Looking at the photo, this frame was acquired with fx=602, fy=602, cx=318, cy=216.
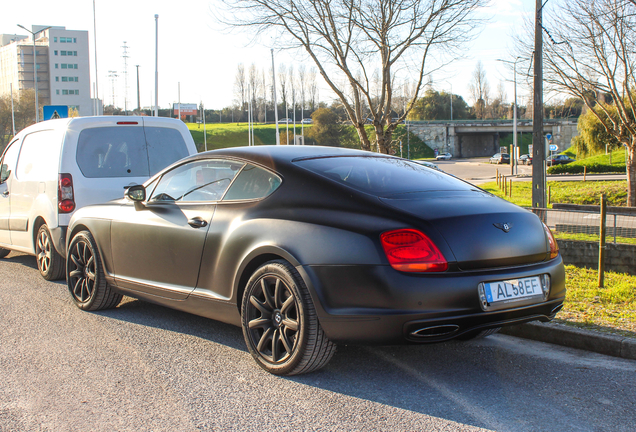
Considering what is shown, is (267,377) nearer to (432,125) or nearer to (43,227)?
(43,227)

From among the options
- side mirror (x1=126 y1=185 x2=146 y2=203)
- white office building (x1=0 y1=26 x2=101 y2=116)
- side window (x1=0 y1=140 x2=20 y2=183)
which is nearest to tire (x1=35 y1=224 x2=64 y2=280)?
side window (x1=0 y1=140 x2=20 y2=183)

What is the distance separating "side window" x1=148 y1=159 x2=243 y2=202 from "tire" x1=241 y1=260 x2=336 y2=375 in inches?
35.6

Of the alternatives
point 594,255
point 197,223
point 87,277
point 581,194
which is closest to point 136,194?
point 197,223

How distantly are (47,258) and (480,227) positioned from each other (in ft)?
18.4

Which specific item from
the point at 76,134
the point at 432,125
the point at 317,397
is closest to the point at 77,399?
the point at 317,397

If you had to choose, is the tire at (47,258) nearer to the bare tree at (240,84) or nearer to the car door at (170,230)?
the car door at (170,230)

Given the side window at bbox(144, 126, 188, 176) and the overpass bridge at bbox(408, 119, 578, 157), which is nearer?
the side window at bbox(144, 126, 188, 176)

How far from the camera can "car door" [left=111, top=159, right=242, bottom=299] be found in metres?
4.47

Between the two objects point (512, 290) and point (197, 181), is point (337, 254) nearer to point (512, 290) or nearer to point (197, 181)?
point (512, 290)

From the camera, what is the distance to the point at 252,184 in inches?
167

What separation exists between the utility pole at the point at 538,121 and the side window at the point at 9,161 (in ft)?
34.6

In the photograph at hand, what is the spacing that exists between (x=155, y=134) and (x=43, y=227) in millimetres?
1736

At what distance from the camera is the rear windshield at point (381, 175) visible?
395cm

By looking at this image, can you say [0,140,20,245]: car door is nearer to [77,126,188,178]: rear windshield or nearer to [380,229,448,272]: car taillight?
[77,126,188,178]: rear windshield
